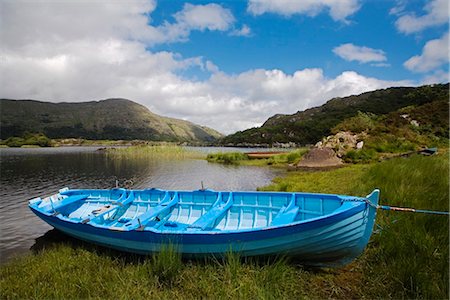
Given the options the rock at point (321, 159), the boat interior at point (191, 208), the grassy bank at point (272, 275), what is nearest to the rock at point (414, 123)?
the rock at point (321, 159)

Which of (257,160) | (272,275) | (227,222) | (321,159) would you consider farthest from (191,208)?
(257,160)

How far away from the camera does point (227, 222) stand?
27.1 feet

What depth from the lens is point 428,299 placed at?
13.3 ft

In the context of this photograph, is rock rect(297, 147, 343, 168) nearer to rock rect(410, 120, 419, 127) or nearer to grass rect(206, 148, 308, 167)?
grass rect(206, 148, 308, 167)

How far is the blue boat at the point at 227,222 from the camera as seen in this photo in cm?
548

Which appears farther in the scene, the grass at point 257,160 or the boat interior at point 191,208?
the grass at point 257,160

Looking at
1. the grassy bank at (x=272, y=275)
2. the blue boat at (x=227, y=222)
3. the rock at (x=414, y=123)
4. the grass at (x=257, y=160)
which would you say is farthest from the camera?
the grass at (x=257, y=160)

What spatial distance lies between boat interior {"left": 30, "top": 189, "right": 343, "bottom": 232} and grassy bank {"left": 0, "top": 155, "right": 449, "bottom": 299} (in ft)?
3.43

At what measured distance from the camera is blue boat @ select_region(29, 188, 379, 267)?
18.0 ft

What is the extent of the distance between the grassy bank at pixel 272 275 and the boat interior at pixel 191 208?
3.43 ft

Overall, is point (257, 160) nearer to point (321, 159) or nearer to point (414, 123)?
point (321, 159)

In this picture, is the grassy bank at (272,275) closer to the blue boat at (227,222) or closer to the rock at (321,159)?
the blue boat at (227,222)

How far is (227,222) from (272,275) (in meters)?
3.18

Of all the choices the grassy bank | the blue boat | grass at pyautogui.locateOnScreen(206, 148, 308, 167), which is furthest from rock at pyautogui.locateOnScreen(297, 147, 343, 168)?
the grassy bank
